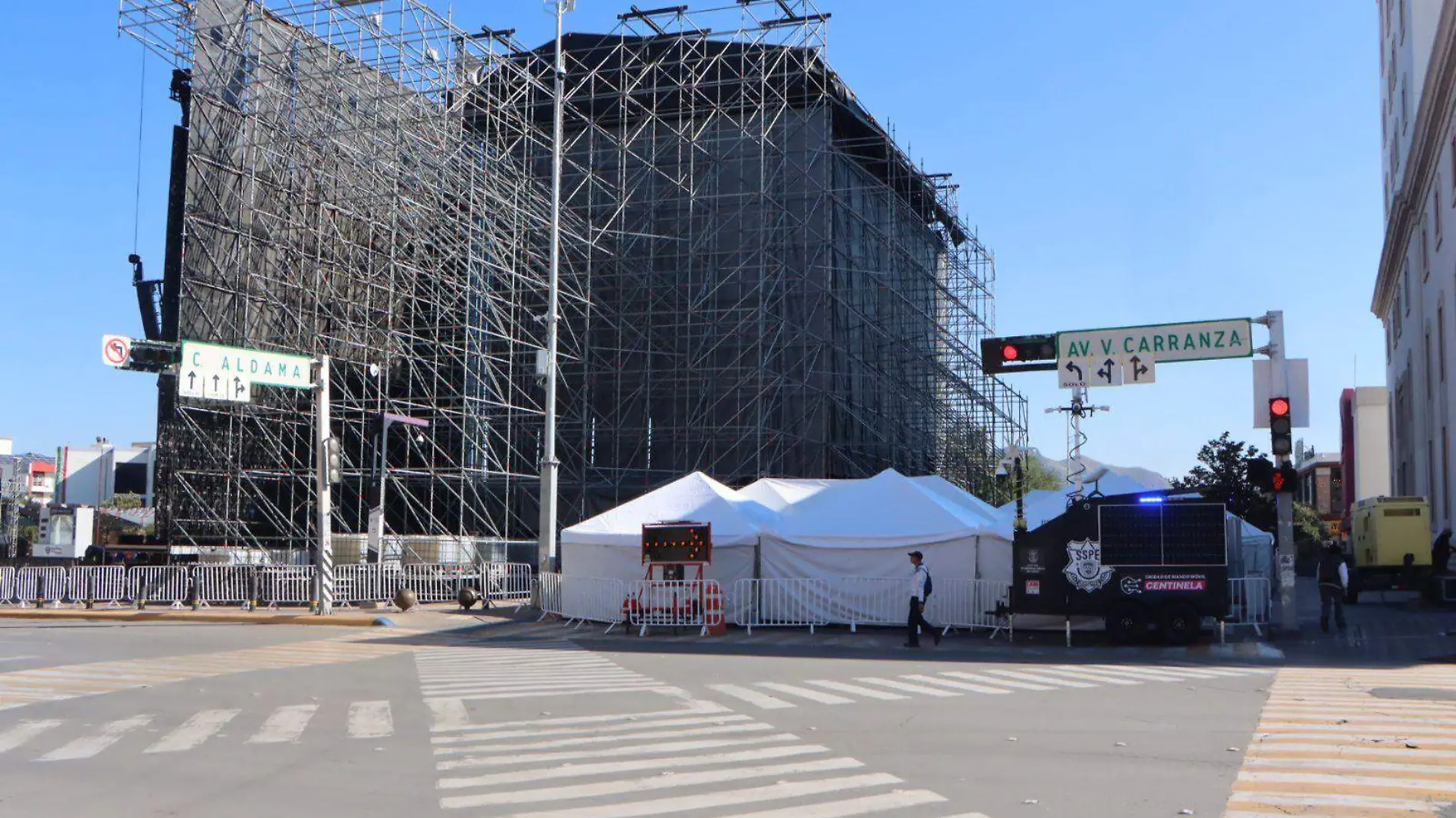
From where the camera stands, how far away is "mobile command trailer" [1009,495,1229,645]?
19.9 m

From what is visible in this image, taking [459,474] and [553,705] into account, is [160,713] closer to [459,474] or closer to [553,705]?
[553,705]

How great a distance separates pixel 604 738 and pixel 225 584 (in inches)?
855

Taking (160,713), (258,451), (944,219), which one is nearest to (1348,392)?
(944,219)

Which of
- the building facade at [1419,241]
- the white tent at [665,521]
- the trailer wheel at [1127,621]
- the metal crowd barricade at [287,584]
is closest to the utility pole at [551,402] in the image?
the white tent at [665,521]

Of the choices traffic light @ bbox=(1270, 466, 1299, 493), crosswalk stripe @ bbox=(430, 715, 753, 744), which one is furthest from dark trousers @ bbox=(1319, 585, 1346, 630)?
crosswalk stripe @ bbox=(430, 715, 753, 744)

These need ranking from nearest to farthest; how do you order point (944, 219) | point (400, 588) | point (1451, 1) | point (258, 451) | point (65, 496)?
point (400, 588), point (1451, 1), point (258, 451), point (944, 219), point (65, 496)

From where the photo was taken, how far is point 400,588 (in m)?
28.5

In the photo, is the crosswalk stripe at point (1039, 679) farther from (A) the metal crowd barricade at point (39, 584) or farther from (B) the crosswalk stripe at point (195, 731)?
(A) the metal crowd barricade at point (39, 584)

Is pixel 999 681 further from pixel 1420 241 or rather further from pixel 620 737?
pixel 1420 241

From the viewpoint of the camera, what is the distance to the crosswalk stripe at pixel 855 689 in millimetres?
13516

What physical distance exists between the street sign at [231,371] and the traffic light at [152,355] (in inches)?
25.0

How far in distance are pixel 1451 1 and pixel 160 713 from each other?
35.7 meters

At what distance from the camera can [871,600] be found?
2345 cm

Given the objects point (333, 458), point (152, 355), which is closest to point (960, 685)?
point (333, 458)
